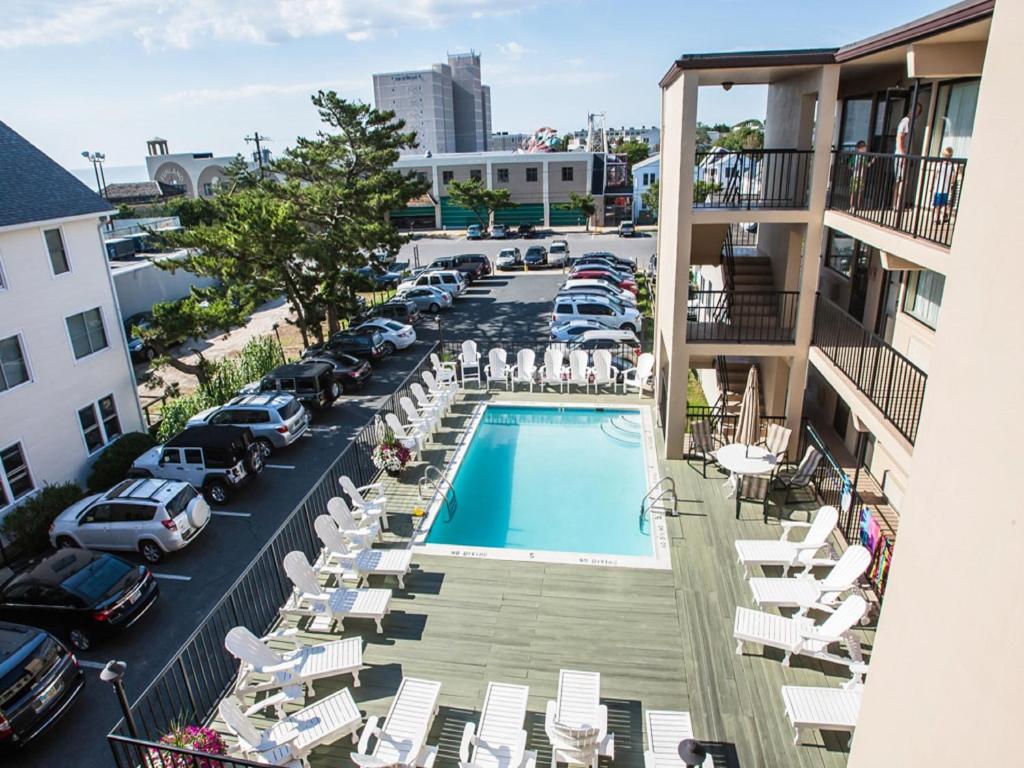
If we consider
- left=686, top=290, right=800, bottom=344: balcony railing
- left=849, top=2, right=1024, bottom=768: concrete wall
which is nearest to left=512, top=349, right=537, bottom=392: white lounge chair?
left=686, top=290, right=800, bottom=344: balcony railing

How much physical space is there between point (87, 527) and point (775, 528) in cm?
1452

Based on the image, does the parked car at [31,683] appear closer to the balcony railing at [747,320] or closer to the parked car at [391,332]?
the balcony railing at [747,320]

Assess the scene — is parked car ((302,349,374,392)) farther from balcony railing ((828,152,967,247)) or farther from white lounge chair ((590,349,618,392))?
balcony railing ((828,152,967,247))

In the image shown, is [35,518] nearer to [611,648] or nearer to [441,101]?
[611,648]

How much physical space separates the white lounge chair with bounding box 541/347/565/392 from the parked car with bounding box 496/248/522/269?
2565 centimetres

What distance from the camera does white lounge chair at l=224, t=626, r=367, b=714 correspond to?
823cm

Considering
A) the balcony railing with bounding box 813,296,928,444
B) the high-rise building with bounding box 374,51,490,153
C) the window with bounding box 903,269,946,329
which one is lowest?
the balcony railing with bounding box 813,296,928,444

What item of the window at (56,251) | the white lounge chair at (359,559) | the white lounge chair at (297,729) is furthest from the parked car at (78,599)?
the window at (56,251)

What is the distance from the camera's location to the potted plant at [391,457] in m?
14.6

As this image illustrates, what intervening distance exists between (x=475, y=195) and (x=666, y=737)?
56.7m

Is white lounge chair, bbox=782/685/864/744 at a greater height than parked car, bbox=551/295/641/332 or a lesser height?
lesser

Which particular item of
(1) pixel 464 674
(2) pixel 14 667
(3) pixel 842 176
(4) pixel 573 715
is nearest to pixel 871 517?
(4) pixel 573 715

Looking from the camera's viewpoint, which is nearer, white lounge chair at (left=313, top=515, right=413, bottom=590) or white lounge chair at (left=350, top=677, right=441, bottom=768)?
white lounge chair at (left=350, top=677, right=441, bottom=768)

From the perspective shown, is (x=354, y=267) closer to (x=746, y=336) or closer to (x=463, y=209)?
(x=746, y=336)
